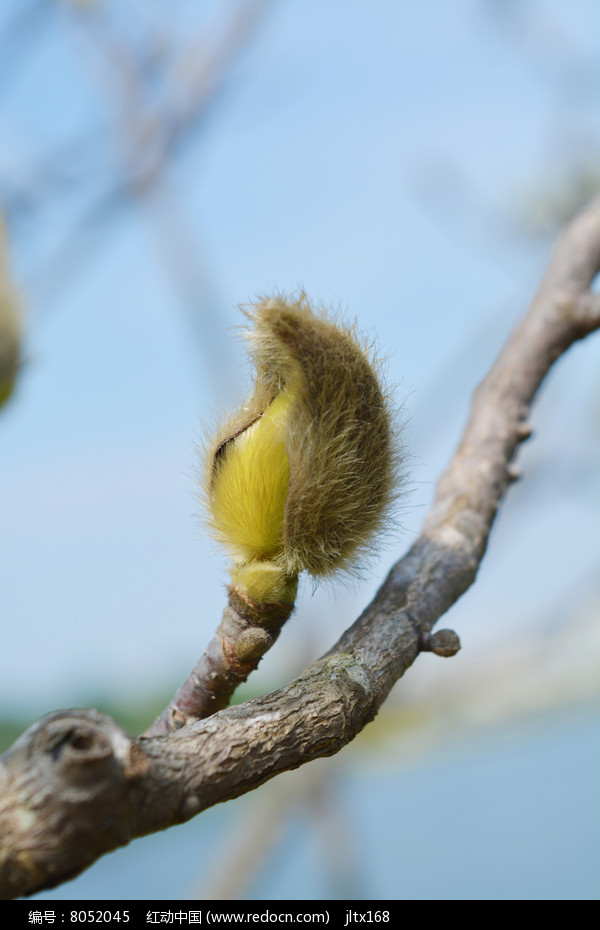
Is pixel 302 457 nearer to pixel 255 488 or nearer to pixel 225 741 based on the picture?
pixel 255 488

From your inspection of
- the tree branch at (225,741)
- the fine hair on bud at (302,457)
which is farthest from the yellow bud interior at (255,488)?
the tree branch at (225,741)

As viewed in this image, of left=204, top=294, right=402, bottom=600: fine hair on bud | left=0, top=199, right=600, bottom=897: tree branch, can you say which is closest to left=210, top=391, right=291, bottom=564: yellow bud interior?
left=204, top=294, right=402, bottom=600: fine hair on bud

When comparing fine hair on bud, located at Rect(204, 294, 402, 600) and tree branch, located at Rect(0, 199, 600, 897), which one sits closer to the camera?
tree branch, located at Rect(0, 199, 600, 897)

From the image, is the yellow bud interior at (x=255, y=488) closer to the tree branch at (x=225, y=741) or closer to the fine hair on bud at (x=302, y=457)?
the fine hair on bud at (x=302, y=457)

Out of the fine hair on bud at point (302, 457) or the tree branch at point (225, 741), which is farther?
the fine hair on bud at point (302, 457)

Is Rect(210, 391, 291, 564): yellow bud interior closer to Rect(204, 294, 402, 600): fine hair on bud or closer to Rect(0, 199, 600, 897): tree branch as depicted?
Rect(204, 294, 402, 600): fine hair on bud

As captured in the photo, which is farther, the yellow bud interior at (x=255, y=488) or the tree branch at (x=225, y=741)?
the yellow bud interior at (x=255, y=488)
